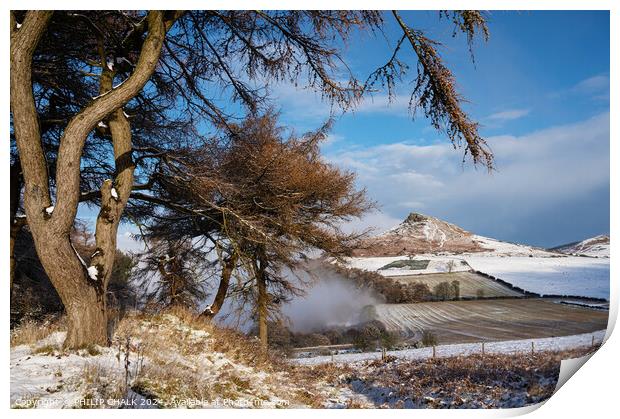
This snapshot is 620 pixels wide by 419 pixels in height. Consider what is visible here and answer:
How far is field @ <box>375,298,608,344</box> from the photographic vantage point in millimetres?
3477

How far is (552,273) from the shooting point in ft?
12.0

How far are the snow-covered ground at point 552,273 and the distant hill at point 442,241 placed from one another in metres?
0.07

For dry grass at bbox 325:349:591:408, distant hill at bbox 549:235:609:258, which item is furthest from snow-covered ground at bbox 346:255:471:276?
distant hill at bbox 549:235:609:258

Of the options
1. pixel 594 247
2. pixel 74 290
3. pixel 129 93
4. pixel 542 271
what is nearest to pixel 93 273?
pixel 74 290

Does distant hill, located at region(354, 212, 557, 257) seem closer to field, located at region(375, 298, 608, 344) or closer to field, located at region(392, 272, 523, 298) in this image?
field, located at region(392, 272, 523, 298)

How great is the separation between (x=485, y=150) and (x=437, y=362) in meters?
1.68

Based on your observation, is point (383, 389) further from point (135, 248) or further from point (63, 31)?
point (63, 31)

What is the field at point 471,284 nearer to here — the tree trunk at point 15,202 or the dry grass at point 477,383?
the dry grass at point 477,383

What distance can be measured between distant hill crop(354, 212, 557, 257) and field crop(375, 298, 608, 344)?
1.30ft

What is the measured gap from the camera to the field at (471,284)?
12.1ft

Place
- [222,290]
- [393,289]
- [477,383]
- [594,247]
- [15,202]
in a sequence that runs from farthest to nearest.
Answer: [15,202] < [222,290] < [393,289] < [594,247] < [477,383]

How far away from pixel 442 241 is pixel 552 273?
85 centimetres

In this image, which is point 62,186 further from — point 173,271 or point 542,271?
point 542,271
